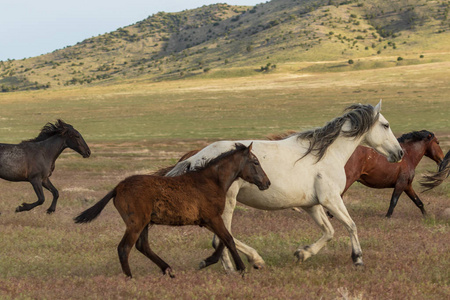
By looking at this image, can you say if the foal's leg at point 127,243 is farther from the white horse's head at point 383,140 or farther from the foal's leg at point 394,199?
the foal's leg at point 394,199

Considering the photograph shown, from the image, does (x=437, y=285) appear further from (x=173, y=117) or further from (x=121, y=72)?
(x=121, y=72)

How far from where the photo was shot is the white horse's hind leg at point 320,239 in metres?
8.55

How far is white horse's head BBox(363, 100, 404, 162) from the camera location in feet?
31.3

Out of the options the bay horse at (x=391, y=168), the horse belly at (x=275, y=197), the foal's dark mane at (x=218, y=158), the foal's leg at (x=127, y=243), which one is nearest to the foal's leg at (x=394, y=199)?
the bay horse at (x=391, y=168)

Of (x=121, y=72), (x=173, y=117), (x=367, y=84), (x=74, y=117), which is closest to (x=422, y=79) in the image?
(x=367, y=84)

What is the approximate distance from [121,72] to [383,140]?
18601cm

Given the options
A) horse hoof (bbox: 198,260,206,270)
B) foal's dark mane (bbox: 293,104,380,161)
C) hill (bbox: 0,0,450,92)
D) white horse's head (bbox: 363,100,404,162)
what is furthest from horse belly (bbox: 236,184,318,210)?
hill (bbox: 0,0,450,92)

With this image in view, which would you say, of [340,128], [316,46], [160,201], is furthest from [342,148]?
[316,46]

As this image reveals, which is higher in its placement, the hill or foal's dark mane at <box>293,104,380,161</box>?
foal's dark mane at <box>293,104,380,161</box>

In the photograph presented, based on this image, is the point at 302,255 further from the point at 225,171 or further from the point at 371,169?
the point at 371,169

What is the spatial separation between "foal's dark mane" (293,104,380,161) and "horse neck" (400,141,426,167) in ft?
16.4

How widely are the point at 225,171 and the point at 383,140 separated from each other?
128 inches

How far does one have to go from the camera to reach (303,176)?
8578 millimetres

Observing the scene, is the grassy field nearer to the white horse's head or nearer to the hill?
the white horse's head
